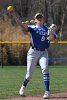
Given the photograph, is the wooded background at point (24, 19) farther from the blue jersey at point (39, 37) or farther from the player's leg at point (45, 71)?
the player's leg at point (45, 71)

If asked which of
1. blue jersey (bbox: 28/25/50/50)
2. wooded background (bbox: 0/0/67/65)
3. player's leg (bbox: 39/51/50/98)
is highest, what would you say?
blue jersey (bbox: 28/25/50/50)

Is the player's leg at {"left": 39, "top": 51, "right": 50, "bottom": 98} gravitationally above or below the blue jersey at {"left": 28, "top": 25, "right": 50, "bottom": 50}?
below

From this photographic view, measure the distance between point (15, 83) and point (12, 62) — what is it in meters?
11.2

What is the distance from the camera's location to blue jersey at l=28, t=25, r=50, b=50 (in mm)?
9688

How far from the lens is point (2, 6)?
3778 centimetres

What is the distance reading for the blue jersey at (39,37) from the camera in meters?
9.69

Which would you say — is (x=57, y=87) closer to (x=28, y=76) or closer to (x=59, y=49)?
(x=28, y=76)

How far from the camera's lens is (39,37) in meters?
9.73

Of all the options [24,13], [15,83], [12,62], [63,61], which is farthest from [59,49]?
[24,13]

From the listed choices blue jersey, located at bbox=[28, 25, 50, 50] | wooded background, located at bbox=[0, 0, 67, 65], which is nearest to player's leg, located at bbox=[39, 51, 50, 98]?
blue jersey, located at bbox=[28, 25, 50, 50]

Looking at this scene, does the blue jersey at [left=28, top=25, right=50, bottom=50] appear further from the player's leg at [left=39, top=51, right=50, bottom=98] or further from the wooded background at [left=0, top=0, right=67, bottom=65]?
the wooded background at [left=0, top=0, right=67, bottom=65]

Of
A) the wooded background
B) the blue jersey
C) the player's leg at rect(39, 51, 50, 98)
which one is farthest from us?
the wooded background

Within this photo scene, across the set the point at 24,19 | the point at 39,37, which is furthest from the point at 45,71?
the point at 24,19

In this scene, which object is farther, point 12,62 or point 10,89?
point 12,62
